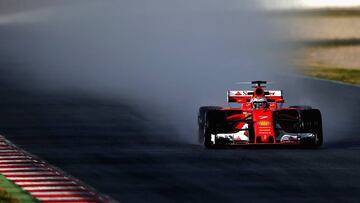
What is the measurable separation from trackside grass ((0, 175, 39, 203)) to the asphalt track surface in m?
1.12

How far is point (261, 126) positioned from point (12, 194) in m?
6.61

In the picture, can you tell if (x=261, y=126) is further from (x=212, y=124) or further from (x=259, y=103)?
(x=212, y=124)

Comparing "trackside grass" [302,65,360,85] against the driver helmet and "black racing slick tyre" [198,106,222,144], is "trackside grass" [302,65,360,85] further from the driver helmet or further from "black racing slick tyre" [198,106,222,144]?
the driver helmet

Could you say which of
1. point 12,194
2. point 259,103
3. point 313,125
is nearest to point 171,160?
point 259,103

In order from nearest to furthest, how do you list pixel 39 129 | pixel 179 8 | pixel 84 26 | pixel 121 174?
pixel 121 174
pixel 39 129
pixel 179 8
pixel 84 26

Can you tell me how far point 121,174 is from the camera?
22.8 m

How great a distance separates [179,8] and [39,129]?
93.4ft

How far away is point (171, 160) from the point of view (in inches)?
973

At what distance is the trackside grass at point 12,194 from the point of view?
65.0ft

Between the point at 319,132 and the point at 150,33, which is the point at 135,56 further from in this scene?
the point at 319,132

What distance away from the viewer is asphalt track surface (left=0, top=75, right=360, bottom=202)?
811 inches

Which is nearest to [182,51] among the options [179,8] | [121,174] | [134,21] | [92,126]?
[179,8]

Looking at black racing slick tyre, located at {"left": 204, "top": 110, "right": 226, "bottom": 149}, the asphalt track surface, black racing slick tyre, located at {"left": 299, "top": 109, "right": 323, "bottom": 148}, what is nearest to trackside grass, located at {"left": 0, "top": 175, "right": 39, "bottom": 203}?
the asphalt track surface

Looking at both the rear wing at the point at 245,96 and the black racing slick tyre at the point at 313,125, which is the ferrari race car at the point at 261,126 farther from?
the rear wing at the point at 245,96
